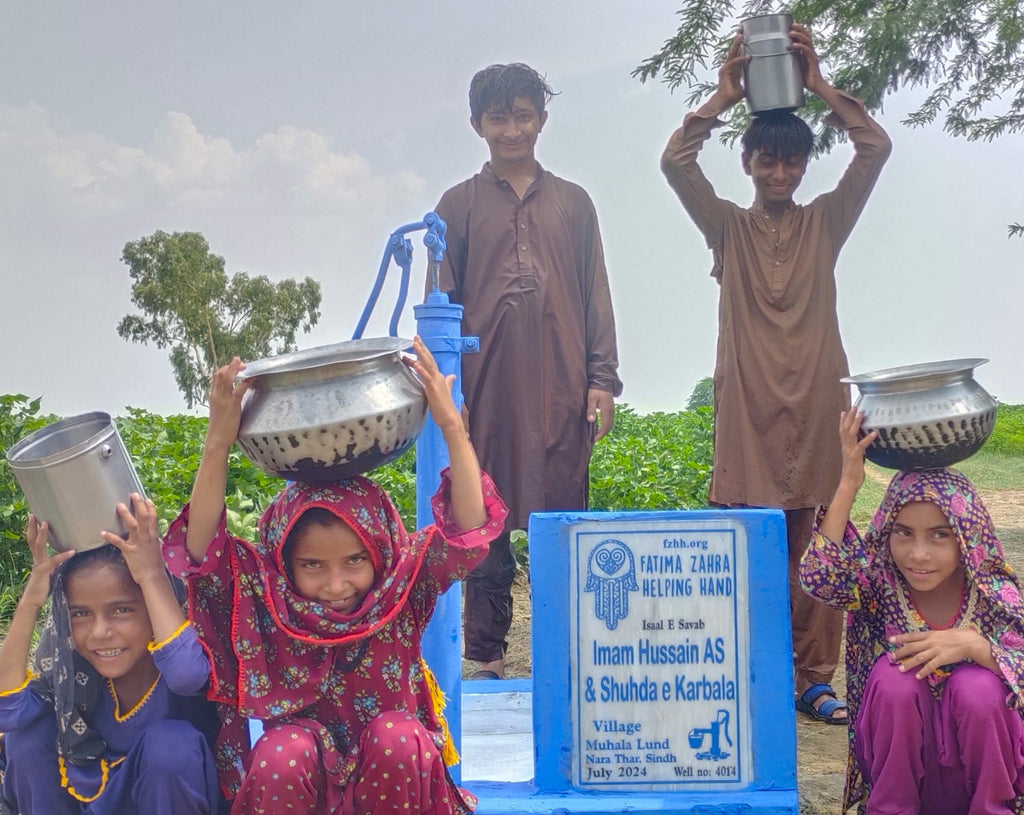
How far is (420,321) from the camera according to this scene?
105 inches

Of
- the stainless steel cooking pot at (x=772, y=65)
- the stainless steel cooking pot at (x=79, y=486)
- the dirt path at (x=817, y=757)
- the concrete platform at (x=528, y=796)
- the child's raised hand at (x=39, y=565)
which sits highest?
the stainless steel cooking pot at (x=772, y=65)

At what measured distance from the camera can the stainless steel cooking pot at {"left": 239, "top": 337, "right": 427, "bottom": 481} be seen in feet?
6.93

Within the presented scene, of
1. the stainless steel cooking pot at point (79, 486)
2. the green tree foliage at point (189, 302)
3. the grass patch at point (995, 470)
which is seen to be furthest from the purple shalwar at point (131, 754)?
the green tree foliage at point (189, 302)

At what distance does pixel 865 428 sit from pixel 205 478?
158 centimetres

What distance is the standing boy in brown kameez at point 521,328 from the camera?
3.63m

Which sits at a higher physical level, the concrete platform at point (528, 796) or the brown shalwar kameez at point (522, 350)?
the brown shalwar kameez at point (522, 350)

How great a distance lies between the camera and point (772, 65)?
3.47 metres

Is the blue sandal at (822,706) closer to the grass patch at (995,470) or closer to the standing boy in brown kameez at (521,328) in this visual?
the standing boy in brown kameez at (521,328)

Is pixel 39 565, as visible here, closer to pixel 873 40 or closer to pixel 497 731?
pixel 497 731

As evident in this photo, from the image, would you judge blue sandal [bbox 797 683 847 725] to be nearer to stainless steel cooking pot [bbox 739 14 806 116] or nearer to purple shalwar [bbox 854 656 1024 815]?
purple shalwar [bbox 854 656 1024 815]

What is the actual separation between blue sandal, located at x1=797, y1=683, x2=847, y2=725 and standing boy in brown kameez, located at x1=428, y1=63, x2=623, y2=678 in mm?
1015

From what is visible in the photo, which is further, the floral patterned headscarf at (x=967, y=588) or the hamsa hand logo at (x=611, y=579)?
the hamsa hand logo at (x=611, y=579)

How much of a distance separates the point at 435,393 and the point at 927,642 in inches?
51.1

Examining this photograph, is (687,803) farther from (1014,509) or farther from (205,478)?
(1014,509)
